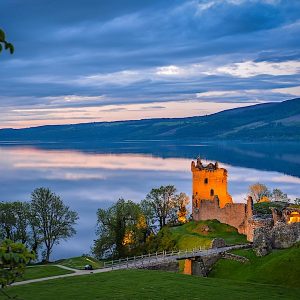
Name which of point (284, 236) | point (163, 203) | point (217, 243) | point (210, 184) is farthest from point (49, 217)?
point (284, 236)

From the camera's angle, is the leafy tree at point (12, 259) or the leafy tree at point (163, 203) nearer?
the leafy tree at point (12, 259)

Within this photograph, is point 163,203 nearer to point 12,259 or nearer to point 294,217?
point 294,217

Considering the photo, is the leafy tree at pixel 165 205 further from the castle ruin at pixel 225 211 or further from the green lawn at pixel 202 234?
the green lawn at pixel 202 234

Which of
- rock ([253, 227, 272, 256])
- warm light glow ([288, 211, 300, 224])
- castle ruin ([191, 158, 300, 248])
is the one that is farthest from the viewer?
warm light glow ([288, 211, 300, 224])

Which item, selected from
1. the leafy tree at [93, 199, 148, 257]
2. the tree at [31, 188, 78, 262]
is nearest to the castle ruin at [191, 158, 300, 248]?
the leafy tree at [93, 199, 148, 257]

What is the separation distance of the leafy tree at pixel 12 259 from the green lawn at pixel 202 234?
52966 millimetres

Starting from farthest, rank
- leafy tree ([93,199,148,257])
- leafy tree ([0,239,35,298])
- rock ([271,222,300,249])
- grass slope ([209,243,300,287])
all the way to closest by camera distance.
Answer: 1. leafy tree ([93,199,148,257])
2. rock ([271,222,300,249])
3. grass slope ([209,243,300,287])
4. leafy tree ([0,239,35,298])

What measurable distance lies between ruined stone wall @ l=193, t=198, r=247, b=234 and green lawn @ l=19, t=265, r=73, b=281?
3147 cm

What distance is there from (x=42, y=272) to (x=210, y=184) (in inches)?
1772

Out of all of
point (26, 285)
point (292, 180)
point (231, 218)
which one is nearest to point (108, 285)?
point (26, 285)

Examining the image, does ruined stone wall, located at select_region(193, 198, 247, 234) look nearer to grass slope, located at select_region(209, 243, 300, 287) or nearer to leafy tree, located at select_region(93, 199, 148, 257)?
leafy tree, located at select_region(93, 199, 148, 257)

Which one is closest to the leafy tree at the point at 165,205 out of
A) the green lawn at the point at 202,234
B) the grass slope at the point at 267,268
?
the green lawn at the point at 202,234

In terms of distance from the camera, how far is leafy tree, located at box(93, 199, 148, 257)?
62938 mm

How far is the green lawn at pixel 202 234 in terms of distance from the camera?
2463 inches
